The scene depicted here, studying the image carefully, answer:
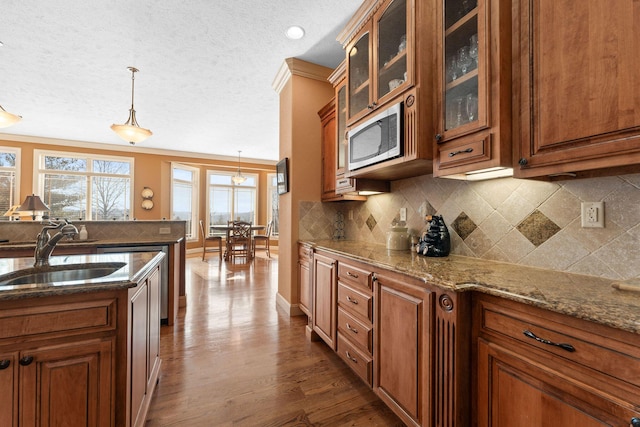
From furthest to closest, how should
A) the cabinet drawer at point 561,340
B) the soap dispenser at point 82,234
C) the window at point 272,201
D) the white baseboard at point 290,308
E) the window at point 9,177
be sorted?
the window at point 272,201 < the window at point 9,177 < the white baseboard at point 290,308 < the soap dispenser at point 82,234 < the cabinet drawer at point 561,340

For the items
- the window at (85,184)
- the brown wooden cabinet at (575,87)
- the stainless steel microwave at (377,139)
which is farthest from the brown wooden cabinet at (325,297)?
the window at (85,184)

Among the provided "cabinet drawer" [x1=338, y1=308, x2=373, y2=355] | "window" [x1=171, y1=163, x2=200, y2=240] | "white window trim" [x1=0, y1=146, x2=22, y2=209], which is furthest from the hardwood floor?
"white window trim" [x1=0, y1=146, x2=22, y2=209]

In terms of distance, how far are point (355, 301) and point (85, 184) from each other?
780 cm

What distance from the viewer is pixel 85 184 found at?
21.7ft

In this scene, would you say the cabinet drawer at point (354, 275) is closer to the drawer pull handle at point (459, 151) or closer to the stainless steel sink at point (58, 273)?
the drawer pull handle at point (459, 151)

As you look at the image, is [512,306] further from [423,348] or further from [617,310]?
[423,348]

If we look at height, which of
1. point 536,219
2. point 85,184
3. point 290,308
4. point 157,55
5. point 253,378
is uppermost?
point 157,55

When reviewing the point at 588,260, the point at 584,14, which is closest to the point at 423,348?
the point at 588,260

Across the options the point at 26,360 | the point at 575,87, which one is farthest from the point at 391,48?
the point at 26,360

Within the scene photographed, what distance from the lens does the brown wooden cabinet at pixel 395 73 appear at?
1.57 metres

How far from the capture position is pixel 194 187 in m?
8.00

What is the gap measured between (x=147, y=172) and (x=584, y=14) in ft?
26.9

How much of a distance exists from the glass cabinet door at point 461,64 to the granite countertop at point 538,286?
73cm

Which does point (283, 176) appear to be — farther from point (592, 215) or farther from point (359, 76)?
point (592, 215)
